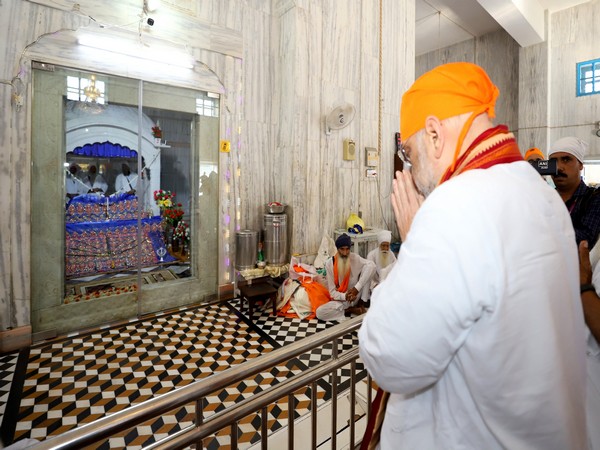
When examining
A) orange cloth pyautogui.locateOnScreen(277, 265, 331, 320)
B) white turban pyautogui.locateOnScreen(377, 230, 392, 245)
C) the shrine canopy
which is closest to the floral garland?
the shrine canopy

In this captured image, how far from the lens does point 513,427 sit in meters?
0.76

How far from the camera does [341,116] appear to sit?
5270mm

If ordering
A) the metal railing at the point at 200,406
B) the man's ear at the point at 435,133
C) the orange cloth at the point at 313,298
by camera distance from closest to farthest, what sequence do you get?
the metal railing at the point at 200,406 < the man's ear at the point at 435,133 < the orange cloth at the point at 313,298

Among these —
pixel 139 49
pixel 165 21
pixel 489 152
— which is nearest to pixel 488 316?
pixel 489 152

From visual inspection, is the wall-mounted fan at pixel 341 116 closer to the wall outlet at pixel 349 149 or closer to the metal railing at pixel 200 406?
the wall outlet at pixel 349 149

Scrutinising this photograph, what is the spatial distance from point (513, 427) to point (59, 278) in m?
4.56

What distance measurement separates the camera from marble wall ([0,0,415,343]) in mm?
3580

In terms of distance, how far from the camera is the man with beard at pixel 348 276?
4.62 m

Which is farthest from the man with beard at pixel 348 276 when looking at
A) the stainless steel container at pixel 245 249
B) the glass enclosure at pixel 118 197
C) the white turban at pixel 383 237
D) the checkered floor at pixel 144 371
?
the glass enclosure at pixel 118 197

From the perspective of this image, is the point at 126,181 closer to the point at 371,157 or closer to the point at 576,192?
the point at 371,157

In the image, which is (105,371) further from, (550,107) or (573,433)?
(550,107)

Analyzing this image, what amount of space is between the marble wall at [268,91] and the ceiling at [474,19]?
3.75 feet

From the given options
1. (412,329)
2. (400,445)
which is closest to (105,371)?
(400,445)

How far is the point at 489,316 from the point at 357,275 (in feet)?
13.7
